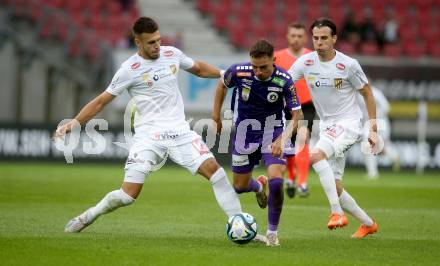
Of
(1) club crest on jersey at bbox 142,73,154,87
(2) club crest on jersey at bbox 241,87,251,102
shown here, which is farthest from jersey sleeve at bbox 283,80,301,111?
(1) club crest on jersey at bbox 142,73,154,87

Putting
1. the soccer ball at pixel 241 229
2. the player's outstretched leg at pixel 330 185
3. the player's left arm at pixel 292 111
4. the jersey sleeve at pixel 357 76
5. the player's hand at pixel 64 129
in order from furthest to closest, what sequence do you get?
the jersey sleeve at pixel 357 76, the player's outstretched leg at pixel 330 185, the player's left arm at pixel 292 111, the player's hand at pixel 64 129, the soccer ball at pixel 241 229

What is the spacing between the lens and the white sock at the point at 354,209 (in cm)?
1028

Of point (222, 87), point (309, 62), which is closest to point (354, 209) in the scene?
point (309, 62)

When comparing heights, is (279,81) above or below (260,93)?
above

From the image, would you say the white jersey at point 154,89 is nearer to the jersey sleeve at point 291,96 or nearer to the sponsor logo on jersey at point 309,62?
the jersey sleeve at point 291,96

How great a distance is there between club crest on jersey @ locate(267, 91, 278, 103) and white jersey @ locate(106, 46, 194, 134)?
941 mm

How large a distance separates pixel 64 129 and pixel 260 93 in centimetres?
208

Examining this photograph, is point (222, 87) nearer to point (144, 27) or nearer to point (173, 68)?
point (173, 68)

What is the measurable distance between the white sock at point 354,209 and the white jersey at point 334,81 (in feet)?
3.12

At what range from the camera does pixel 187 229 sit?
10.6 m

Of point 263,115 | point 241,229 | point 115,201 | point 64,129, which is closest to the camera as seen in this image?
point 241,229

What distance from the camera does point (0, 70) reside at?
2539cm

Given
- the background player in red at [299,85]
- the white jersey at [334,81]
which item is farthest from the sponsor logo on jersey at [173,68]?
the background player in red at [299,85]

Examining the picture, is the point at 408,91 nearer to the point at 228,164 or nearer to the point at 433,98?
the point at 433,98
